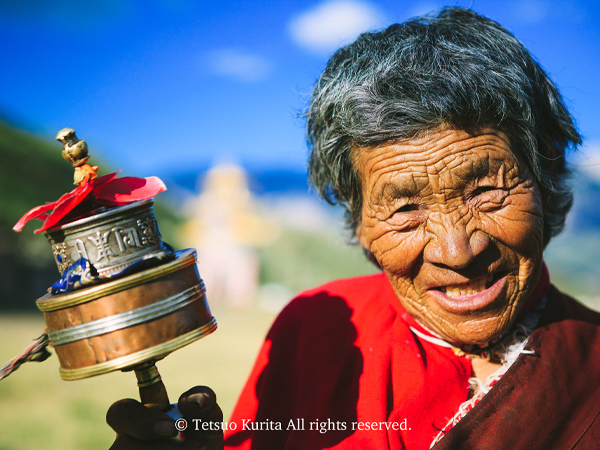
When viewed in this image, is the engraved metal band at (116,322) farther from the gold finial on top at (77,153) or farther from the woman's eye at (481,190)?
the woman's eye at (481,190)

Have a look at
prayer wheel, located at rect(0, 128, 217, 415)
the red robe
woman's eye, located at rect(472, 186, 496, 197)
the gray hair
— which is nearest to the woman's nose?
woman's eye, located at rect(472, 186, 496, 197)

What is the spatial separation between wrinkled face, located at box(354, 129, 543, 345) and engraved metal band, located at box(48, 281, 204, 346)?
96 centimetres

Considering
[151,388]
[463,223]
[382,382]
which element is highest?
[463,223]

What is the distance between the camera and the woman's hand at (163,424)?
142 centimetres

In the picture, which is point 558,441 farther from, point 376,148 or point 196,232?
point 196,232

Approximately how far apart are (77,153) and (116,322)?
55 centimetres

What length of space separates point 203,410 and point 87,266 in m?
0.62

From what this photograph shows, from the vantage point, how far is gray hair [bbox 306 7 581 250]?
5.48 feet

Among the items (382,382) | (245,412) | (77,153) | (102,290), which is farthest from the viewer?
(245,412)

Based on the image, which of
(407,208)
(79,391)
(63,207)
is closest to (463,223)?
(407,208)

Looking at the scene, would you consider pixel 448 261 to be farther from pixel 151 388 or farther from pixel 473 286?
pixel 151 388

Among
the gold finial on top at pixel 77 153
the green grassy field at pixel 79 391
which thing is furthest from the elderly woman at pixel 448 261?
the green grassy field at pixel 79 391

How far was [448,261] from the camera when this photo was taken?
1680mm

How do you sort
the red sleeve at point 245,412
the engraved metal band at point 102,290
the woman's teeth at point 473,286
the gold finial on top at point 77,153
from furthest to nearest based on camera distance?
the red sleeve at point 245,412
the woman's teeth at point 473,286
the gold finial on top at point 77,153
the engraved metal band at point 102,290
